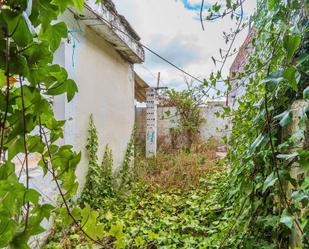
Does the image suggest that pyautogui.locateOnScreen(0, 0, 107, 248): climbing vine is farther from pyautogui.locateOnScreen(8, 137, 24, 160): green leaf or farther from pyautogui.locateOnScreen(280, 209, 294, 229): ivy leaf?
pyautogui.locateOnScreen(280, 209, 294, 229): ivy leaf

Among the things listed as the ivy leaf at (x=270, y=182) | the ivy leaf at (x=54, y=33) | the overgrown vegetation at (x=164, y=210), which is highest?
the ivy leaf at (x=54, y=33)

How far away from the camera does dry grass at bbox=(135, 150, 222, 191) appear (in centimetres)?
445

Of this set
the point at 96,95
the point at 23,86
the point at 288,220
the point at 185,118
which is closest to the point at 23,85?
the point at 23,86

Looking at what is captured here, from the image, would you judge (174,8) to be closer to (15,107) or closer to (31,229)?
(15,107)

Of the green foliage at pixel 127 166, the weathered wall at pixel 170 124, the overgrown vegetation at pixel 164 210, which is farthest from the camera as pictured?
the weathered wall at pixel 170 124

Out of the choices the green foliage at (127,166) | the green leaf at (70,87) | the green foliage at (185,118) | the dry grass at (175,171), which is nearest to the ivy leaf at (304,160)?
the green leaf at (70,87)

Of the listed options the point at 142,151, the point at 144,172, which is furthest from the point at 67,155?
the point at 142,151

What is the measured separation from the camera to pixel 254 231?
53.5 inches

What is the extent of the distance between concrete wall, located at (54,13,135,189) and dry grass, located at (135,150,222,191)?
2.10 feet

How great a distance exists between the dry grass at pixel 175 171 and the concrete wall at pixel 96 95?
64 cm

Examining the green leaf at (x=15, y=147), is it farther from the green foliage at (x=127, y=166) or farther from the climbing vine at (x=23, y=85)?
the green foliage at (x=127, y=166)

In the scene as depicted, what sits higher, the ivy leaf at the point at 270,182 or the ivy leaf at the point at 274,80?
the ivy leaf at the point at 274,80

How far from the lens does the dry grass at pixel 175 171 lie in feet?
14.6

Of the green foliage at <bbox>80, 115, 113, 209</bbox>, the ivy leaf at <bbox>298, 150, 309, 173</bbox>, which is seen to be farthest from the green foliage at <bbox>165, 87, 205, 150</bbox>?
the ivy leaf at <bbox>298, 150, 309, 173</bbox>
